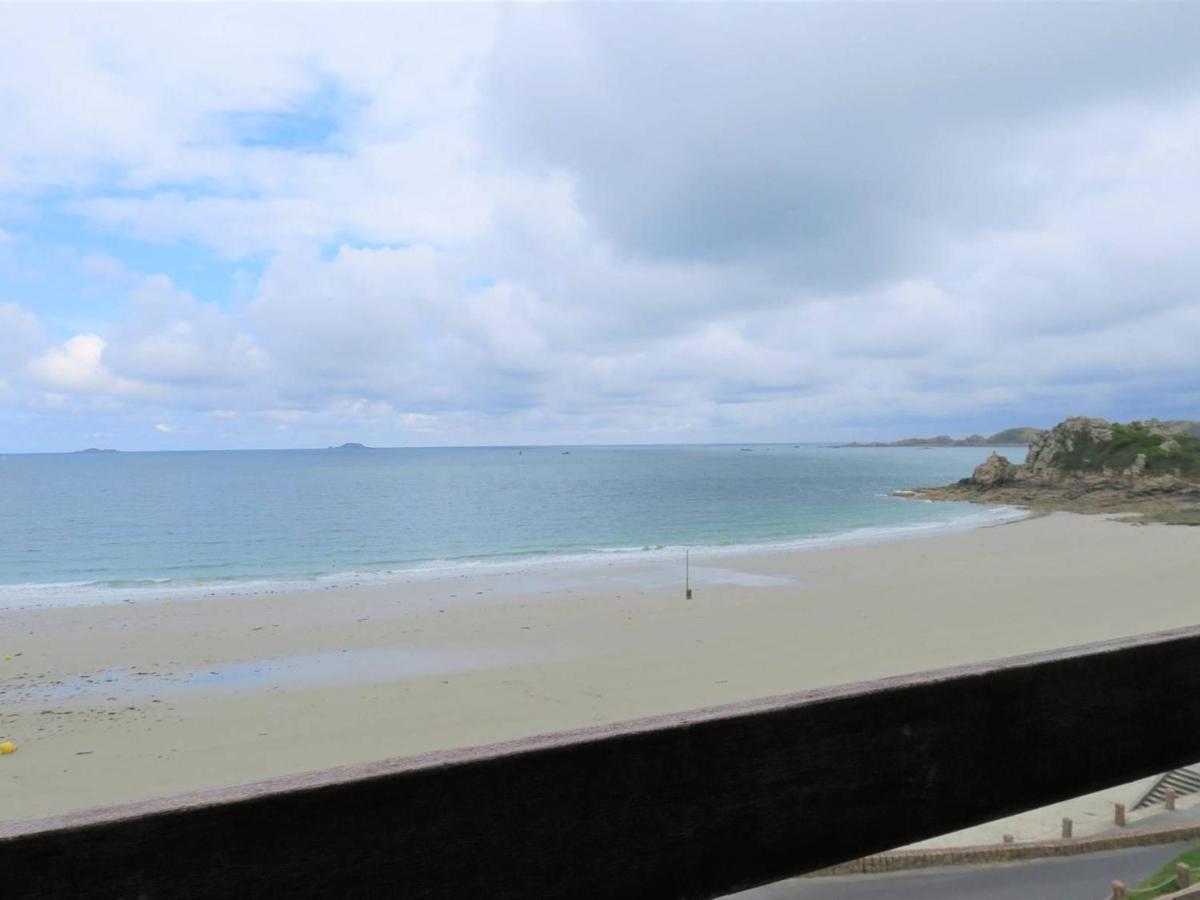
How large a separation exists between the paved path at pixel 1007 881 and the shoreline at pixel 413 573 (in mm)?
24228

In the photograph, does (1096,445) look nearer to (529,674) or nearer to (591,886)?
(529,674)

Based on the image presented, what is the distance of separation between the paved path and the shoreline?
2423 cm

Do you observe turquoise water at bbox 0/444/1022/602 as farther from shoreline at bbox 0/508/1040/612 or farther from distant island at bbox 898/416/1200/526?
distant island at bbox 898/416/1200/526

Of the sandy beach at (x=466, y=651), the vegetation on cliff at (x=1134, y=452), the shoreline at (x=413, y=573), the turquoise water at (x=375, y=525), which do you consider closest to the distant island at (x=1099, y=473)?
the vegetation on cliff at (x=1134, y=452)

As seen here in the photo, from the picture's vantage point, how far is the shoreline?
2980cm

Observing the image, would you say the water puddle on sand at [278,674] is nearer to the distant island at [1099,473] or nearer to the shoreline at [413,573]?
the shoreline at [413,573]

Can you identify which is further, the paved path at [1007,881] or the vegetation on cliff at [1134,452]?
the vegetation on cliff at [1134,452]

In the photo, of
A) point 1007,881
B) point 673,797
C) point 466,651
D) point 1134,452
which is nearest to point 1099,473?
point 1134,452

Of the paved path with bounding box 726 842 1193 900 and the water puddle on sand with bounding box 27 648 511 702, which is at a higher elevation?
the water puddle on sand with bounding box 27 648 511 702

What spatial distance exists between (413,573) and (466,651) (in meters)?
16.2

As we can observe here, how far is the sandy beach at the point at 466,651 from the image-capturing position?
13.3 metres

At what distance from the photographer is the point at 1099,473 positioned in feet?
218

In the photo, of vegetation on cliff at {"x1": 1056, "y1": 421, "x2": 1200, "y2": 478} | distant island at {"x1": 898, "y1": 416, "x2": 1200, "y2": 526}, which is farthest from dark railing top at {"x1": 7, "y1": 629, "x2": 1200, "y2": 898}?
vegetation on cliff at {"x1": 1056, "y1": 421, "x2": 1200, "y2": 478}

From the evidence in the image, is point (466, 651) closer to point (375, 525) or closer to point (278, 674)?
point (278, 674)
